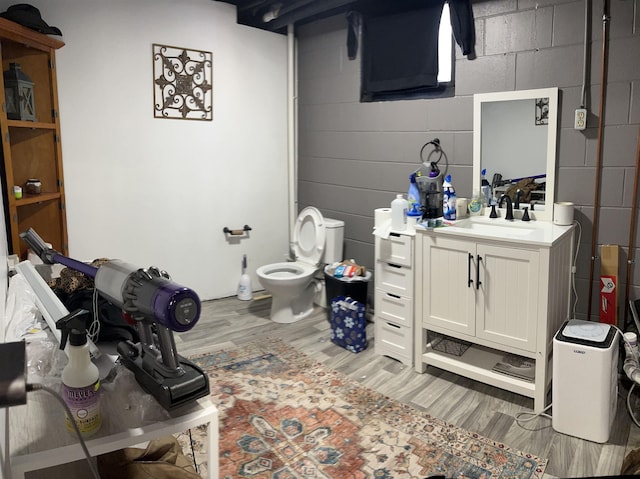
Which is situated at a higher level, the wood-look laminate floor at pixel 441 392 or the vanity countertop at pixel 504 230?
the vanity countertop at pixel 504 230

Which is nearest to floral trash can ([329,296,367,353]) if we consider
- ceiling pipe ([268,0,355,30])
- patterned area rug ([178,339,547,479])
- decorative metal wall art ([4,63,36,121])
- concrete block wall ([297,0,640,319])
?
patterned area rug ([178,339,547,479])

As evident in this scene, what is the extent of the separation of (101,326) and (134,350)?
0.42 metres

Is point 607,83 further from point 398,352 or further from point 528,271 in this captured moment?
point 398,352

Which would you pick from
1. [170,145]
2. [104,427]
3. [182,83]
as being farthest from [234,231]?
[104,427]

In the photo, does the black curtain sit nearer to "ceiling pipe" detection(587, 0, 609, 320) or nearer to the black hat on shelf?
"ceiling pipe" detection(587, 0, 609, 320)

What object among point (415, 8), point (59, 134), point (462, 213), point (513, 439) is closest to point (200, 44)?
point (59, 134)

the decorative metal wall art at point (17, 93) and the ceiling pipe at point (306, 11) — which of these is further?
the ceiling pipe at point (306, 11)

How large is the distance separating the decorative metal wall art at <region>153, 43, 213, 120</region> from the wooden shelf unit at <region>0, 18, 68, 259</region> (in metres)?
0.81

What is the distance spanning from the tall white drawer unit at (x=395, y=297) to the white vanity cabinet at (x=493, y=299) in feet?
0.24

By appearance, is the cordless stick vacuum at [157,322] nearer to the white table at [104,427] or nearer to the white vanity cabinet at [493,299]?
the white table at [104,427]

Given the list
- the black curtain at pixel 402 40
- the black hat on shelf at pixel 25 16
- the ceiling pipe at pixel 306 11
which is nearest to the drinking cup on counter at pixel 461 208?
the black curtain at pixel 402 40

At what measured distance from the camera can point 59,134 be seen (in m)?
3.26

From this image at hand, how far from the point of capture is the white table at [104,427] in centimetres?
109

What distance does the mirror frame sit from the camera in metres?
2.90
